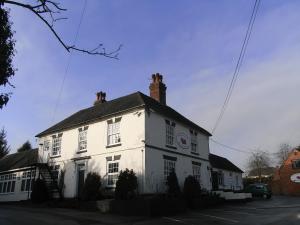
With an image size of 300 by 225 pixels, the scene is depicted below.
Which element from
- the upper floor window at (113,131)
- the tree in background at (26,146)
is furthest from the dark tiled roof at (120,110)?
the tree in background at (26,146)

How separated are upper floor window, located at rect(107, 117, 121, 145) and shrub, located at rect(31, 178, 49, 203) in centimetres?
718

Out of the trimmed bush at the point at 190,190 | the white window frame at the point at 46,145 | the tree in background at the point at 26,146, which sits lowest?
the trimmed bush at the point at 190,190

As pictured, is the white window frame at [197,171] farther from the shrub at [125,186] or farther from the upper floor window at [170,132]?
the shrub at [125,186]

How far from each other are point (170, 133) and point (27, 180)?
14.8m

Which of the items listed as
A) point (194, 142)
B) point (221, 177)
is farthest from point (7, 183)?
point (221, 177)

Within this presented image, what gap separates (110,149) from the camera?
28.3m

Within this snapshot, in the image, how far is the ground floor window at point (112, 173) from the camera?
27.2 meters

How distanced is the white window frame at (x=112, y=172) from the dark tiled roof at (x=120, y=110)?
392cm

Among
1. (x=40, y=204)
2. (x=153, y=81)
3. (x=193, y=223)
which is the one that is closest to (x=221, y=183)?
(x=153, y=81)

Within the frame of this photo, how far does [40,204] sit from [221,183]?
931 inches

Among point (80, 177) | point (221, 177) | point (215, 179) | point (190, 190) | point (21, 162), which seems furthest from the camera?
point (221, 177)

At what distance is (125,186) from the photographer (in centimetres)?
2441

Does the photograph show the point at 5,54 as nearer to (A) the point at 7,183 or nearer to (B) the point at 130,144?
(B) the point at 130,144

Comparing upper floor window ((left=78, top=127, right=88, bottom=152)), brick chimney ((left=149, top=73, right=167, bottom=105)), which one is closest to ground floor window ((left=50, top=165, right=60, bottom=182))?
upper floor window ((left=78, top=127, right=88, bottom=152))
